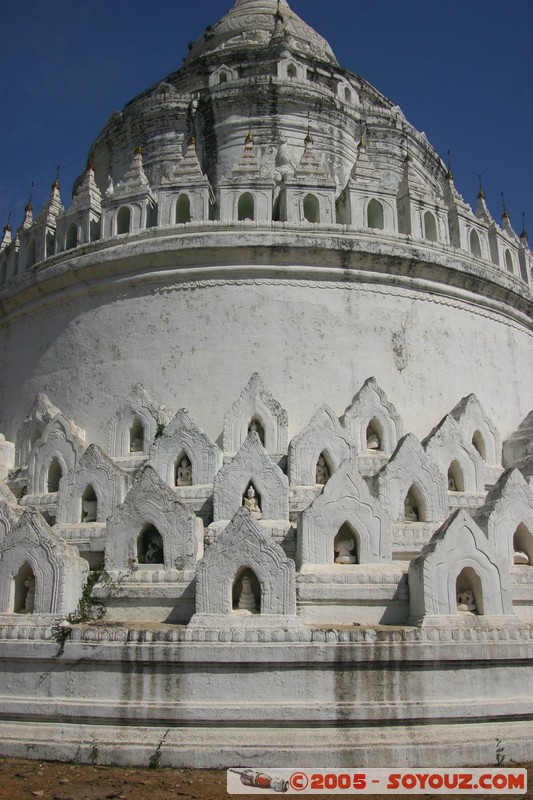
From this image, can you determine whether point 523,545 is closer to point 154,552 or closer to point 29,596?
point 154,552

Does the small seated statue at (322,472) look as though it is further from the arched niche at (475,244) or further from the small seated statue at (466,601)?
the arched niche at (475,244)

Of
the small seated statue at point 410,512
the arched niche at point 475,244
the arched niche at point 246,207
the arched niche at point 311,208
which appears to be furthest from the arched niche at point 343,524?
the arched niche at point 475,244

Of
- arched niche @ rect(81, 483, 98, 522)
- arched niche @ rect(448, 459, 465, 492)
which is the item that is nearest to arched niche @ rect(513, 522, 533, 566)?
arched niche @ rect(448, 459, 465, 492)

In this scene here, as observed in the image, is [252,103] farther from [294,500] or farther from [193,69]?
[294,500]

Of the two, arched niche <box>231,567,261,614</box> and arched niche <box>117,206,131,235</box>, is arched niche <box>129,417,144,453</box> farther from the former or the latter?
arched niche <box>231,567,261,614</box>

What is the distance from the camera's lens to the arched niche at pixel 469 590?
32.2ft

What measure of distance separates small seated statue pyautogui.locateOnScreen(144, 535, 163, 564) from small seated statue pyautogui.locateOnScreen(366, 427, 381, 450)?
4077mm

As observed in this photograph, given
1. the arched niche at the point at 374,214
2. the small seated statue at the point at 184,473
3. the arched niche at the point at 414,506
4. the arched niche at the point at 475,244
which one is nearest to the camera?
the arched niche at the point at 414,506

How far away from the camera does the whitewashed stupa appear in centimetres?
886

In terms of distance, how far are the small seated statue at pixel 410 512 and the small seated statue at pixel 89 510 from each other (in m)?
4.59

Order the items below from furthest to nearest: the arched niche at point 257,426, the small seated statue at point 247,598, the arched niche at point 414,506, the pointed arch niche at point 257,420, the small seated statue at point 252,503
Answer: the arched niche at point 257,426 → the pointed arch niche at point 257,420 → the arched niche at point 414,506 → the small seated statue at point 252,503 → the small seated statue at point 247,598

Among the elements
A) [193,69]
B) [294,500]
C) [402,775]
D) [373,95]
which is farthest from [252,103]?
[402,775]

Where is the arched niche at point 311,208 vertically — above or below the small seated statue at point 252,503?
above

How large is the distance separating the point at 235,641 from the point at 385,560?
2.45 m
